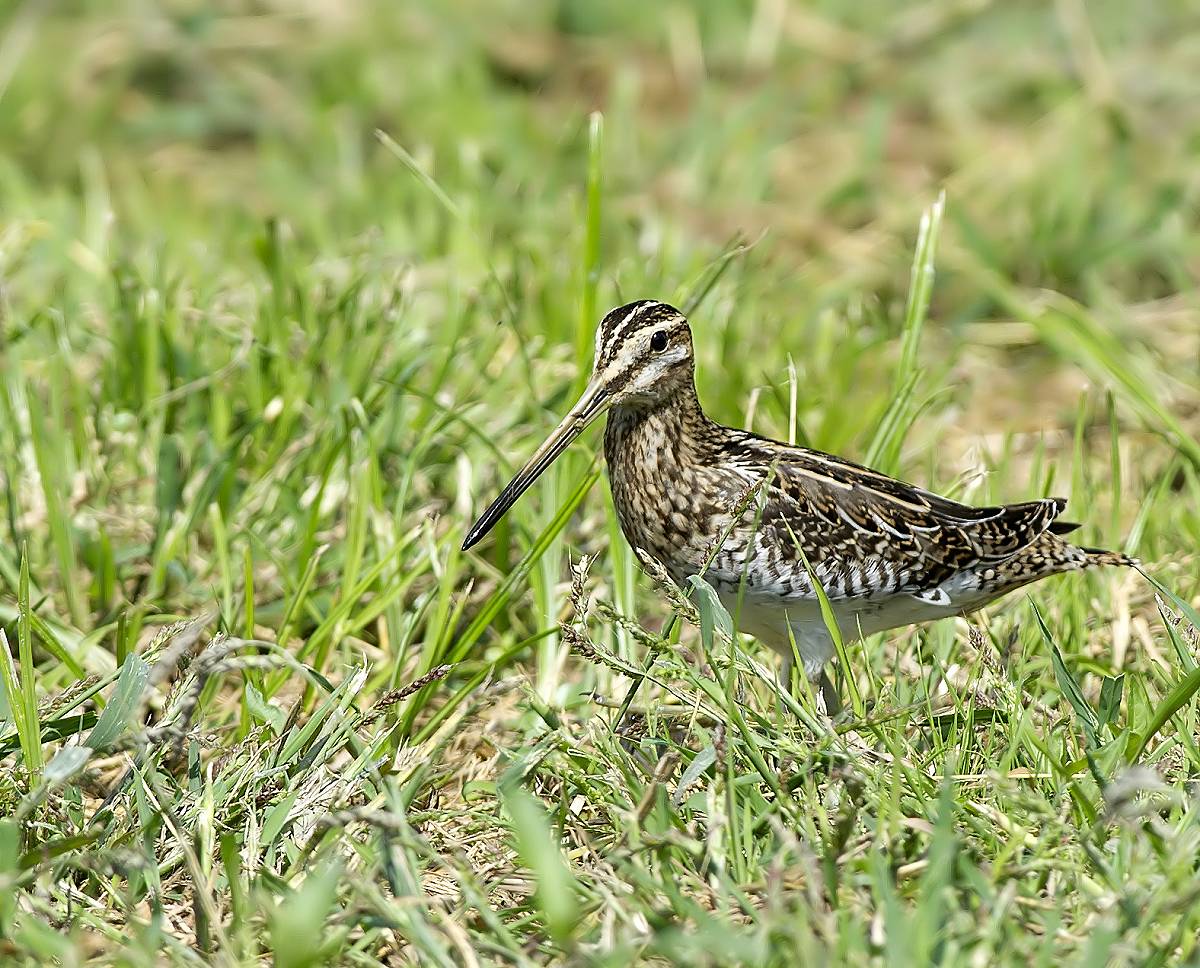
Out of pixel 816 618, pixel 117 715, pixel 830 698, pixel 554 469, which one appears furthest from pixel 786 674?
pixel 117 715

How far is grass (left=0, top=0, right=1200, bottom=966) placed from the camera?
295 centimetres

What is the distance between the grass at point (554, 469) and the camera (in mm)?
2947

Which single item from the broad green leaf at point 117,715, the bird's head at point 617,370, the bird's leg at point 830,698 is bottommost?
the bird's leg at point 830,698

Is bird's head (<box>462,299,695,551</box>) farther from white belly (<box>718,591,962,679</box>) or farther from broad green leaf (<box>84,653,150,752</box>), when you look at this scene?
broad green leaf (<box>84,653,150,752</box>)

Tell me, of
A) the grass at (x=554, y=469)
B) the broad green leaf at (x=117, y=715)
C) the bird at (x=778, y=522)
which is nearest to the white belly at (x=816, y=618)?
the bird at (x=778, y=522)

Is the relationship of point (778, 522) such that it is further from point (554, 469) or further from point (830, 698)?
point (554, 469)

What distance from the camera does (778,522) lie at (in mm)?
3771

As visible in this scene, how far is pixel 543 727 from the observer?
3797mm

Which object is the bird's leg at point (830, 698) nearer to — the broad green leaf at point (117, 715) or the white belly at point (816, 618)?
the white belly at point (816, 618)

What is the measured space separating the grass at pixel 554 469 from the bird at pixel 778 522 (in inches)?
6.9

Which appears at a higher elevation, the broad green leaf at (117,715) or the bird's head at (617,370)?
the bird's head at (617,370)

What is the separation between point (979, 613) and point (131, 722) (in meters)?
2.18

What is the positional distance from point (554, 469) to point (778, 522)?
775 mm

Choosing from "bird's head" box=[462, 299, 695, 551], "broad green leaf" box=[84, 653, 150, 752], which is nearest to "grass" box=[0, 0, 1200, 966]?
"broad green leaf" box=[84, 653, 150, 752]
